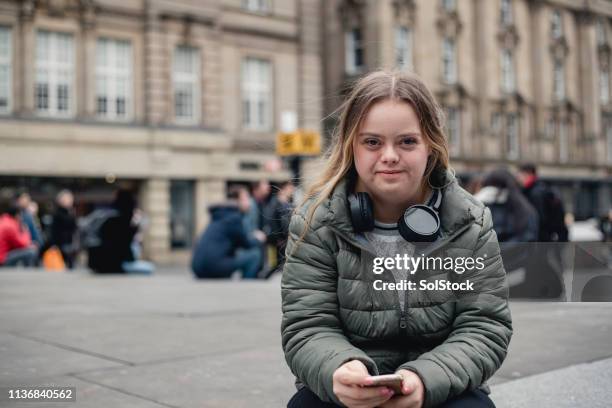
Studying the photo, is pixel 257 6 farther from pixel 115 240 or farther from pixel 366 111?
pixel 366 111

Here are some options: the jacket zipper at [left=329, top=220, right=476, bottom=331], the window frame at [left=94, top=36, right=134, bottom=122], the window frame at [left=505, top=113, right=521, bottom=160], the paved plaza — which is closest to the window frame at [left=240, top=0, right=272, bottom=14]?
the window frame at [left=94, top=36, right=134, bottom=122]

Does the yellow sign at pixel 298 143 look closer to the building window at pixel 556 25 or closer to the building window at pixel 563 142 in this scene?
the building window at pixel 563 142

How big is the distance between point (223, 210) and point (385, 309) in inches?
376

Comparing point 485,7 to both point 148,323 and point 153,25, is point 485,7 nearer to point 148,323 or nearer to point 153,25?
point 153,25

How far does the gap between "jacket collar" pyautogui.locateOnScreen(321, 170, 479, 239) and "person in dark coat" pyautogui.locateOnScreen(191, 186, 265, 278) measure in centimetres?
926

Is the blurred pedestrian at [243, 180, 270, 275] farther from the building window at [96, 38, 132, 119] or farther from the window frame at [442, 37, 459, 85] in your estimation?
the window frame at [442, 37, 459, 85]

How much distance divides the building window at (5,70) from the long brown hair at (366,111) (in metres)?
21.1

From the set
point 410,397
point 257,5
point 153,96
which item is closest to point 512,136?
point 257,5

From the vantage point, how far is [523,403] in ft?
12.3

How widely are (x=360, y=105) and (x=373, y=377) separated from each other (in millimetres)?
860

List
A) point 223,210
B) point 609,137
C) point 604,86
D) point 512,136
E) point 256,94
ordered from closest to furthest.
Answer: point 223,210
point 256,94
point 512,136
point 604,86
point 609,137

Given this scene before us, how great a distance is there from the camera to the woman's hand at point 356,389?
212 cm

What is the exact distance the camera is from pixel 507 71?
38.3 meters

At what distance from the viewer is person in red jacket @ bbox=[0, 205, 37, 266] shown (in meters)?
14.0
